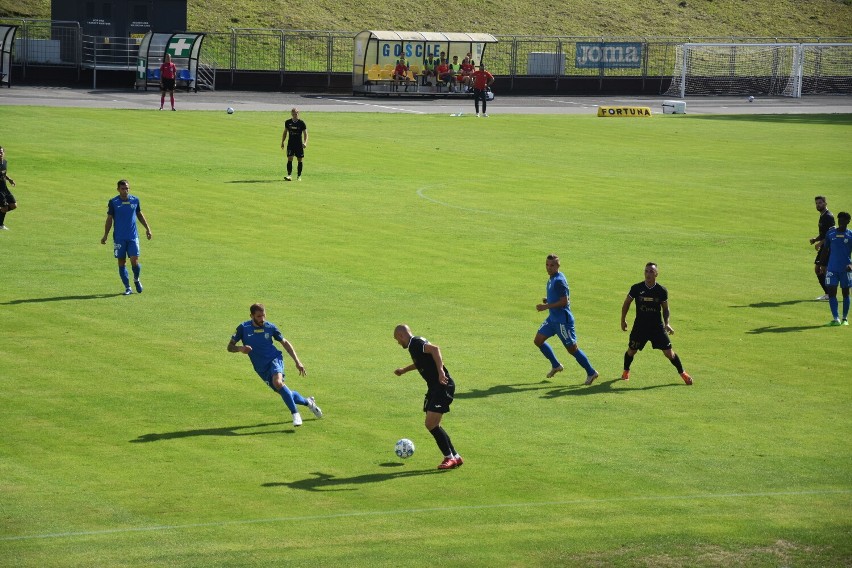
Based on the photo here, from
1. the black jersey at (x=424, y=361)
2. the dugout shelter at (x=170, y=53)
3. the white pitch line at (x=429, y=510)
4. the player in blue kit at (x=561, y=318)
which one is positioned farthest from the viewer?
the dugout shelter at (x=170, y=53)

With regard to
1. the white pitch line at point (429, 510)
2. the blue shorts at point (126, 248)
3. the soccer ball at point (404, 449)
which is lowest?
the white pitch line at point (429, 510)

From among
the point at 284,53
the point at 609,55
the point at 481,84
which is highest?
the point at 609,55

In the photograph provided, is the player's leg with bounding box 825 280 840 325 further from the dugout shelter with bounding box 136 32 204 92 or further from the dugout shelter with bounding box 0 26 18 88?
the dugout shelter with bounding box 0 26 18 88

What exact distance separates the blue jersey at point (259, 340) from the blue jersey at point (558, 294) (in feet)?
17.3

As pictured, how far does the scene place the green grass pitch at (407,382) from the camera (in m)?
15.6

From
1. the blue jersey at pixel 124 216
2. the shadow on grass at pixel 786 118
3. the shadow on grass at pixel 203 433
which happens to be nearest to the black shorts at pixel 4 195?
the blue jersey at pixel 124 216

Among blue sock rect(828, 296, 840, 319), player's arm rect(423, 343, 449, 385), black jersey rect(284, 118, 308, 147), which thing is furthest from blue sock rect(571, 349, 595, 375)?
black jersey rect(284, 118, 308, 147)

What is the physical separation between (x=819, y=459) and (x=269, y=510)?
8.08 meters

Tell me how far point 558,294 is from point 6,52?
60.0 metres

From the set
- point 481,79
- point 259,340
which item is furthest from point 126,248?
point 481,79

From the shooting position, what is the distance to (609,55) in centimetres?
9619

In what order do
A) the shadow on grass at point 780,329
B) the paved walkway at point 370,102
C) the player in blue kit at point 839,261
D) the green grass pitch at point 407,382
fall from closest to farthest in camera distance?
1. the green grass pitch at point 407,382
2. the shadow on grass at point 780,329
3. the player in blue kit at point 839,261
4. the paved walkway at point 370,102

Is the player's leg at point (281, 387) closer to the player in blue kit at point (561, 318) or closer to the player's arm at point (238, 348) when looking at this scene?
the player's arm at point (238, 348)

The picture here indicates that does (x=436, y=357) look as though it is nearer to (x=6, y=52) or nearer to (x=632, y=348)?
(x=632, y=348)
